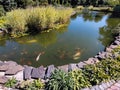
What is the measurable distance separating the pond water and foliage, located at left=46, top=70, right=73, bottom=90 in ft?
10.1

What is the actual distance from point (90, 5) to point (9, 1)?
1533 cm

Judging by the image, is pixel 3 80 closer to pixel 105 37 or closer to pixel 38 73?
pixel 38 73

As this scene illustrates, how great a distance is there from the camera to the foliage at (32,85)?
530cm

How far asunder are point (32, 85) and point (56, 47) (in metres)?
5.44

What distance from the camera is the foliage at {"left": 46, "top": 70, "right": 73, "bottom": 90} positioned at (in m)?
5.15

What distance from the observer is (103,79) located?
5.61m

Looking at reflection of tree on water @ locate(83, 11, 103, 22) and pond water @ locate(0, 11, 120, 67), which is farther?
reflection of tree on water @ locate(83, 11, 103, 22)

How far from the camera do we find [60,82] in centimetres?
521

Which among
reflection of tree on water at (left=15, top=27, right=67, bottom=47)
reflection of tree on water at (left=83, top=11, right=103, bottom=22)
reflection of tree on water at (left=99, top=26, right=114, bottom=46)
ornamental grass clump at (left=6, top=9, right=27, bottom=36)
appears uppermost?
Result: ornamental grass clump at (left=6, top=9, right=27, bottom=36)

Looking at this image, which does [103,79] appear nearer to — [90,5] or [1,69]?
[1,69]

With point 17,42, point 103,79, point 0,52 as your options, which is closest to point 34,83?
point 103,79

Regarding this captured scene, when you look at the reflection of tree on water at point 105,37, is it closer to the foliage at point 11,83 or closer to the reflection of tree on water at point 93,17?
the reflection of tree on water at point 93,17

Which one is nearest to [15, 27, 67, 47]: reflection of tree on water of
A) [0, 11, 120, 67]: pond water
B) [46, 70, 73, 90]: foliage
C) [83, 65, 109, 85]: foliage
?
[0, 11, 120, 67]: pond water

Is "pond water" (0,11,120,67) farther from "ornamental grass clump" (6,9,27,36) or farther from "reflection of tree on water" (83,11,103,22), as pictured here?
"reflection of tree on water" (83,11,103,22)
